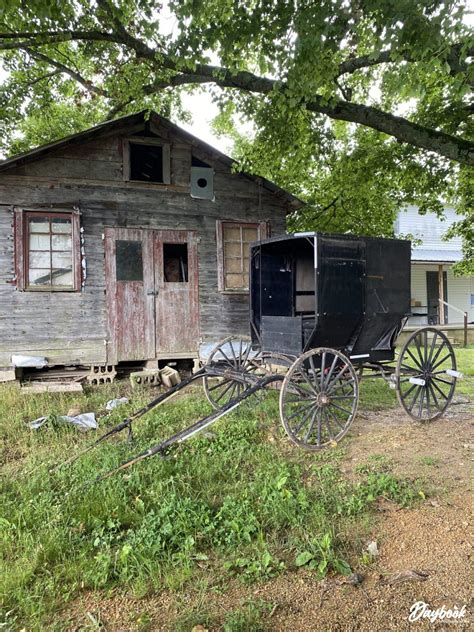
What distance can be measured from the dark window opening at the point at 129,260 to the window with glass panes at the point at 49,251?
2.74 feet

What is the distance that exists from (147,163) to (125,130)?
0.83m

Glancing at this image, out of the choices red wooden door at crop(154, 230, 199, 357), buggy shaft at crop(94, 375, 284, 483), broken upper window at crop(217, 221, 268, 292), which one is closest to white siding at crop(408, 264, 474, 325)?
broken upper window at crop(217, 221, 268, 292)

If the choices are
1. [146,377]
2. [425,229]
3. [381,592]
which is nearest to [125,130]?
[146,377]

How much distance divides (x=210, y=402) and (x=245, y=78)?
4.57 m

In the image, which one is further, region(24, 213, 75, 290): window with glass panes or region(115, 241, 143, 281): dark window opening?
region(115, 241, 143, 281): dark window opening

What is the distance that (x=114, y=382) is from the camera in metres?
8.15

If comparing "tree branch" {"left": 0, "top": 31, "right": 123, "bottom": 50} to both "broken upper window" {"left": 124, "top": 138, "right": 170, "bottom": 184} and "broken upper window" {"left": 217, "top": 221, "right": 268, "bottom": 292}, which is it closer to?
"broken upper window" {"left": 124, "top": 138, "right": 170, "bottom": 184}

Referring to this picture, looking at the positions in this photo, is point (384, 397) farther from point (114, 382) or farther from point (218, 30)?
point (218, 30)

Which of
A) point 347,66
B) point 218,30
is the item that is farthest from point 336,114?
point 218,30

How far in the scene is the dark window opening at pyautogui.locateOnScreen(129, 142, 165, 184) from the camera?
8.66 metres

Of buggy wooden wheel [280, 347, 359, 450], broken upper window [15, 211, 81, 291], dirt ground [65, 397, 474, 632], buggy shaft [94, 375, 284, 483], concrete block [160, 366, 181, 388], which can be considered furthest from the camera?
concrete block [160, 366, 181, 388]

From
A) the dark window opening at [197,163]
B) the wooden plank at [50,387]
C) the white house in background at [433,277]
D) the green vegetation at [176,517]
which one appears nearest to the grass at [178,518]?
the green vegetation at [176,517]

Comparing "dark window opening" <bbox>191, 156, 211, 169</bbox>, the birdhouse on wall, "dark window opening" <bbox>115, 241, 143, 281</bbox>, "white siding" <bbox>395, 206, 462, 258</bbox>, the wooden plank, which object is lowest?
the wooden plank

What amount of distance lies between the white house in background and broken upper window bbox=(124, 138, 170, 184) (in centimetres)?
1349
